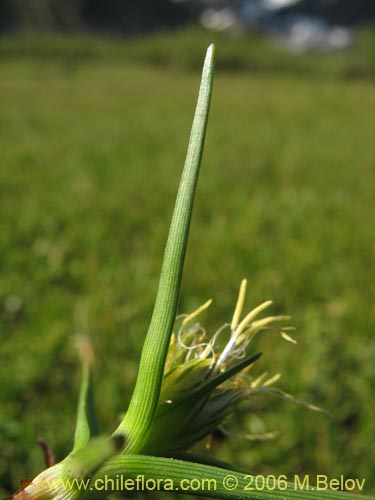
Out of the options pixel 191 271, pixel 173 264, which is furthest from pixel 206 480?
pixel 191 271

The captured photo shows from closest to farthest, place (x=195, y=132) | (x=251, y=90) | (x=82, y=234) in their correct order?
(x=195, y=132)
(x=82, y=234)
(x=251, y=90)

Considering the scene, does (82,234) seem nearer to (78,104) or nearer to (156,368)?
(156,368)

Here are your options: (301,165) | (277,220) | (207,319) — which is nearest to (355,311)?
(207,319)

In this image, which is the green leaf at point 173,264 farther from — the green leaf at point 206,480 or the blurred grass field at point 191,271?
the blurred grass field at point 191,271

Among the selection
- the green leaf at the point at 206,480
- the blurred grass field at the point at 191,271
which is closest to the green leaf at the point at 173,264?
the green leaf at the point at 206,480

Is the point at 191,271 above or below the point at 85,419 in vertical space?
above

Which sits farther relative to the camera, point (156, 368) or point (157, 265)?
point (157, 265)

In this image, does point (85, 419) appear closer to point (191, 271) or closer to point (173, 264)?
point (173, 264)

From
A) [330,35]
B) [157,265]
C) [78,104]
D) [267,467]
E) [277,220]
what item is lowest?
[267,467]
